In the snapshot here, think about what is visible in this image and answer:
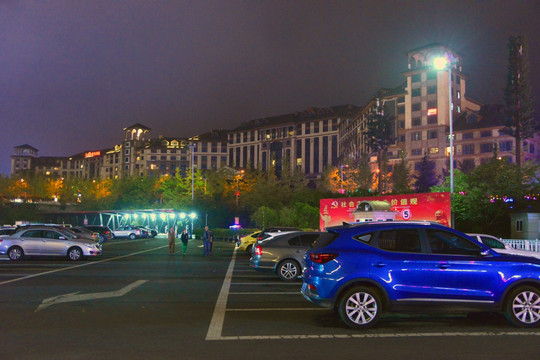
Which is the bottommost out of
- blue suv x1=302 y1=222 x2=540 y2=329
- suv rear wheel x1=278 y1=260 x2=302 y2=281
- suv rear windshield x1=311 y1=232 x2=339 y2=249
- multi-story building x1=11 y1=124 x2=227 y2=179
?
suv rear wheel x1=278 y1=260 x2=302 y2=281

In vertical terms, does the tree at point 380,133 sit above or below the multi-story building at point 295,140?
below

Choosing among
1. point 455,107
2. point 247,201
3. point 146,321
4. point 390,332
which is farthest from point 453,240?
point 455,107

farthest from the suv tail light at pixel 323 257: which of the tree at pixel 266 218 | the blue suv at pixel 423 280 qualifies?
the tree at pixel 266 218

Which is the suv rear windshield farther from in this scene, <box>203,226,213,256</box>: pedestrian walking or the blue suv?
<box>203,226,213,256</box>: pedestrian walking

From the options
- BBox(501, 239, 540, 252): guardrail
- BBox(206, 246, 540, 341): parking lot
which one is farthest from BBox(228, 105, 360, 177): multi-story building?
BBox(206, 246, 540, 341): parking lot

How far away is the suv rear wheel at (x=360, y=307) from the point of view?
8.43 meters

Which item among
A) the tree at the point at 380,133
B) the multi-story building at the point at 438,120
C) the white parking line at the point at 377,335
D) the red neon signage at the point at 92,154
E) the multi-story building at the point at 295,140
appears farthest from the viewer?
the red neon signage at the point at 92,154

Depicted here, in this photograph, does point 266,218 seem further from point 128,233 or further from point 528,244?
point 528,244

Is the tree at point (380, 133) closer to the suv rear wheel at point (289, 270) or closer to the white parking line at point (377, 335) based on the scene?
the suv rear wheel at point (289, 270)

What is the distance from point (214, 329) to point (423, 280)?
3.58 metres

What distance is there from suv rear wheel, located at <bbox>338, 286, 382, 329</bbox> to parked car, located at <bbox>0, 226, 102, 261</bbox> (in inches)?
712

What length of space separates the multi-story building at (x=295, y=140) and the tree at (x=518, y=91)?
54.8m

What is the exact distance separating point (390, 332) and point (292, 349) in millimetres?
1979

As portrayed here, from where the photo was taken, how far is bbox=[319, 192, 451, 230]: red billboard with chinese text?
2734 cm
